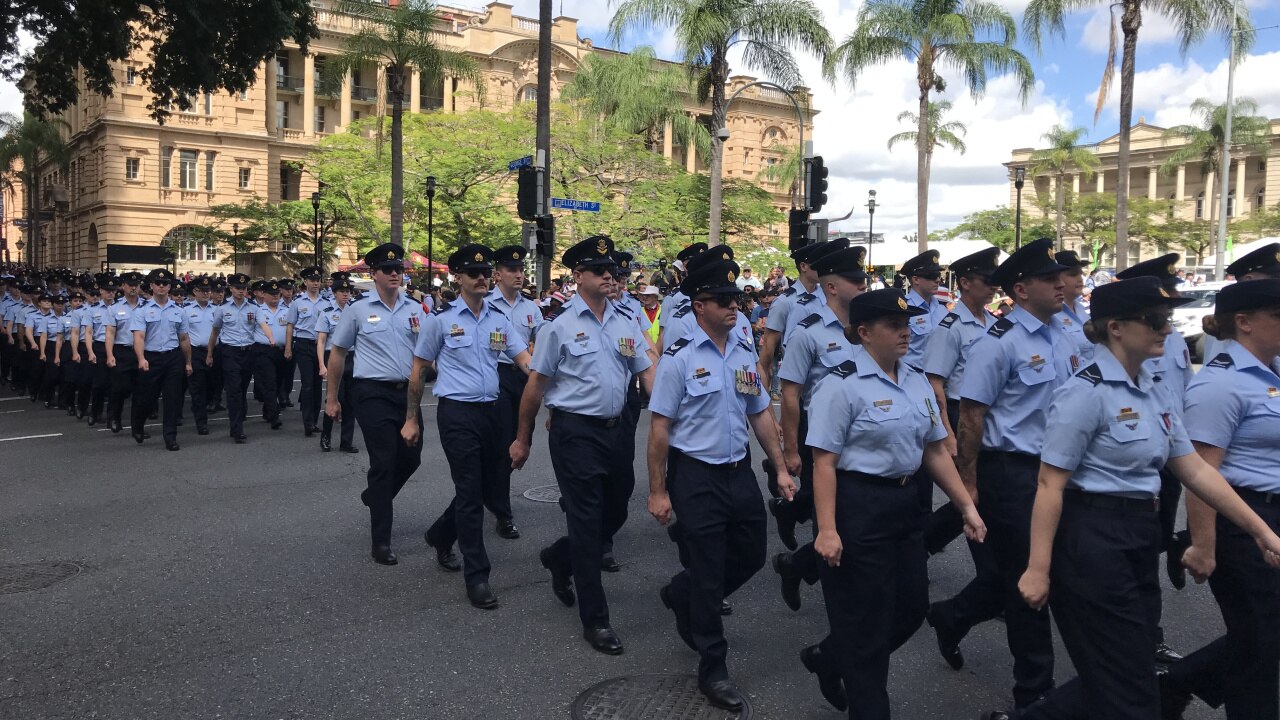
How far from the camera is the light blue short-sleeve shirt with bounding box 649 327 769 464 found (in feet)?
14.5

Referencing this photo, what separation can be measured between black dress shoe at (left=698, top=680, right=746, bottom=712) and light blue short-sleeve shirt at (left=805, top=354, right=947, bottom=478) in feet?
3.91

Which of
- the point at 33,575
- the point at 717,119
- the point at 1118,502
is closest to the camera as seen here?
the point at 1118,502

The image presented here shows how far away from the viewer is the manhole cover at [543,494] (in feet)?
27.0

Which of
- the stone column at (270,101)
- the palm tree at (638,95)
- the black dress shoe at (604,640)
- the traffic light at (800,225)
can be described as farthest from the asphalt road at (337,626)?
the stone column at (270,101)

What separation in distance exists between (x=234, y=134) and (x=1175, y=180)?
7229 cm

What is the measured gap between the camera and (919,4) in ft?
94.5

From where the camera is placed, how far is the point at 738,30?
78.5 ft

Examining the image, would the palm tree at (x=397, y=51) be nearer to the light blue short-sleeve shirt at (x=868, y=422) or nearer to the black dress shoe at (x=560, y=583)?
the black dress shoe at (x=560, y=583)

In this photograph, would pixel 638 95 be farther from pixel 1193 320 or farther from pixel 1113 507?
pixel 1113 507

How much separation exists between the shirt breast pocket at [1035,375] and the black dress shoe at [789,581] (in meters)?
1.54

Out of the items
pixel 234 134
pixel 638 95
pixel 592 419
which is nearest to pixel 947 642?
pixel 592 419

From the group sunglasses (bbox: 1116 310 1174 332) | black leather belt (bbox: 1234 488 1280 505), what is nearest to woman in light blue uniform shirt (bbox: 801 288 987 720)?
sunglasses (bbox: 1116 310 1174 332)

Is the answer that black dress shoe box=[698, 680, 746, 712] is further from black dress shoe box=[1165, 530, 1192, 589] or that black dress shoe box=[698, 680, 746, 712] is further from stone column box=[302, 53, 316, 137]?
stone column box=[302, 53, 316, 137]

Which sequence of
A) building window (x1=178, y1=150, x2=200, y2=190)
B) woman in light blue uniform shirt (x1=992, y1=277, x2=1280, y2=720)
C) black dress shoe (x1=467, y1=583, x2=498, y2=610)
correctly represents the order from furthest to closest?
building window (x1=178, y1=150, x2=200, y2=190), black dress shoe (x1=467, y1=583, x2=498, y2=610), woman in light blue uniform shirt (x1=992, y1=277, x2=1280, y2=720)
